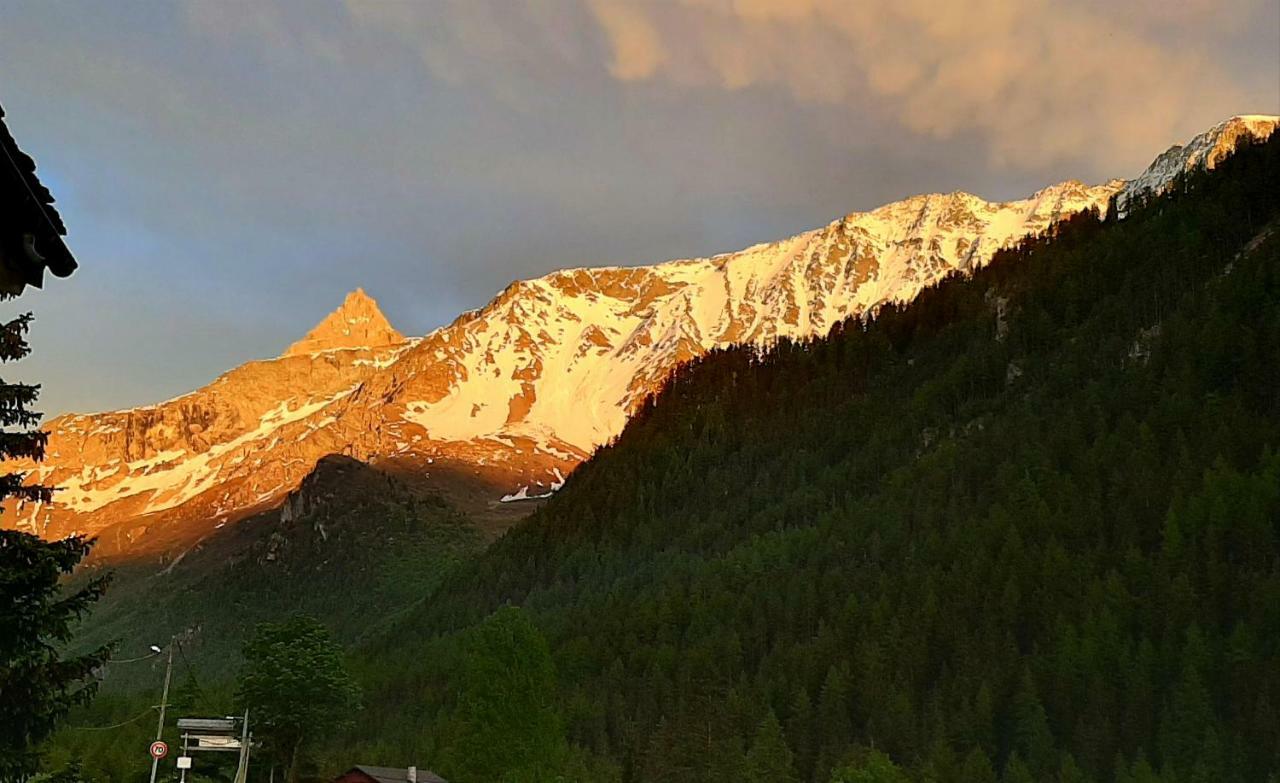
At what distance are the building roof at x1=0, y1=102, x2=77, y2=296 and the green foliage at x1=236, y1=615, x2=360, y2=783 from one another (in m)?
78.3

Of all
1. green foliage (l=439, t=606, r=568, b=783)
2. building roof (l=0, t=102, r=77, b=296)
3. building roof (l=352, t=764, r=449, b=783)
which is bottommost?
building roof (l=352, t=764, r=449, b=783)

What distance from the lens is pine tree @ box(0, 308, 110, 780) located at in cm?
1827

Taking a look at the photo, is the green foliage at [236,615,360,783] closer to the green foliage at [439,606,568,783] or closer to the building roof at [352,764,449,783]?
the building roof at [352,764,449,783]

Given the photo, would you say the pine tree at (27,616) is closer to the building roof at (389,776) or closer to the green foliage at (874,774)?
the green foliage at (874,774)

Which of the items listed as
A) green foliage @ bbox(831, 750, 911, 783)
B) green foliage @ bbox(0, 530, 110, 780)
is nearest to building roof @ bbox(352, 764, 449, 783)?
green foliage @ bbox(831, 750, 911, 783)

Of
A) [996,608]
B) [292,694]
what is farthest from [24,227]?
[996,608]

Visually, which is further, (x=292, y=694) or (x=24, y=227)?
(x=292, y=694)

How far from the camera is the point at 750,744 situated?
119125 millimetres

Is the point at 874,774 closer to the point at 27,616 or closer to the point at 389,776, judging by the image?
the point at 389,776

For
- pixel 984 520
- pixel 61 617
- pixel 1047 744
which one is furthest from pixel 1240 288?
pixel 61 617

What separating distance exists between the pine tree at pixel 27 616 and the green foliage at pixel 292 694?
6598cm

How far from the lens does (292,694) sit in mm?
83438

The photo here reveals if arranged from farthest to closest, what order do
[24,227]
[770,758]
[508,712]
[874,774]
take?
1. [770,758]
2. [508,712]
3. [874,774]
4. [24,227]

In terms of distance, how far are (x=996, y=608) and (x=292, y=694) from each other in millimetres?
73568
